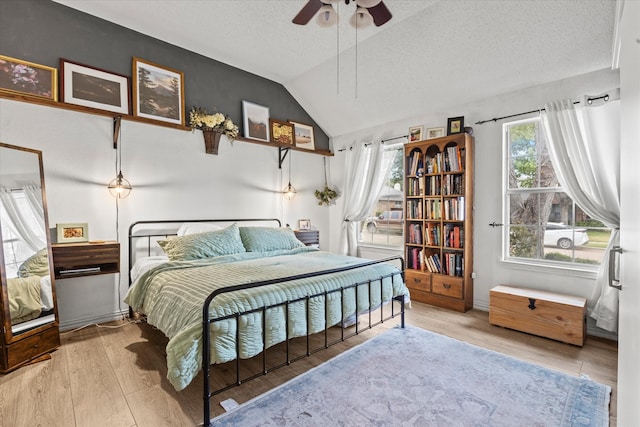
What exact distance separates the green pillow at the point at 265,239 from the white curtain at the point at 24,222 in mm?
1792

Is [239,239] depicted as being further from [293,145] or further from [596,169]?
[596,169]

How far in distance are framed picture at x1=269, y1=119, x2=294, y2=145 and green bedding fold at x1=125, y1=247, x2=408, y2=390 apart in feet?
7.22

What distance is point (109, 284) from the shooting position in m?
3.33

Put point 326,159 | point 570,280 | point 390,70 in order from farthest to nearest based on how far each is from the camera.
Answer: point 326,159 → point 390,70 → point 570,280

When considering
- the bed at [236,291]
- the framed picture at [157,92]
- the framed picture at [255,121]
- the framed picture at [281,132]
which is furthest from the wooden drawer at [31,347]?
the framed picture at [281,132]

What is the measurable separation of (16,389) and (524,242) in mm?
4627

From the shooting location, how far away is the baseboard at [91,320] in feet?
10.0

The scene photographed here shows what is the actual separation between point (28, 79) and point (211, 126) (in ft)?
5.58

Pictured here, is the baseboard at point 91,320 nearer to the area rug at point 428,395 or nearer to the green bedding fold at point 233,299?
the green bedding fold at point 233,299

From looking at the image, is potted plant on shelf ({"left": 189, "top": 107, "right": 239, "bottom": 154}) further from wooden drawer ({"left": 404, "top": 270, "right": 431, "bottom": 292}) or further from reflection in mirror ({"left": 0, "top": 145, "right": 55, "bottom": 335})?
wooden drawer ({"left": 404, "top": 270, "right": 431, "bottom": 292})

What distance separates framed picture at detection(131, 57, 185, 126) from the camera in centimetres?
349

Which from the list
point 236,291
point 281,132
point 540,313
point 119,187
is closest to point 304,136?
point 281,132

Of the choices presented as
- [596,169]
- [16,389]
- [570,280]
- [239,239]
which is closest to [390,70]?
[596,169]

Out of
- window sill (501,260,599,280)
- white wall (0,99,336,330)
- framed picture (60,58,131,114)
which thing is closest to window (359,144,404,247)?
window sill (501,260,599,280)
